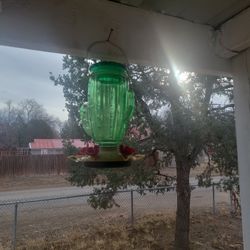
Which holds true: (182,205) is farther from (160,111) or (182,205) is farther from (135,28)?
(135,28)

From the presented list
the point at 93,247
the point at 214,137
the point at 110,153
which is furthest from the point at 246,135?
A: the point at 93,247

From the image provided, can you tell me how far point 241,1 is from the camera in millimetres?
1108

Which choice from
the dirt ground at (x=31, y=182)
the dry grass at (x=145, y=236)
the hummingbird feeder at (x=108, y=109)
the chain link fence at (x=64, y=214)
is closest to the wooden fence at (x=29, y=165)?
the dirt ground at (x=31, y=182)

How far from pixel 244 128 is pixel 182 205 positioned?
3.27 m

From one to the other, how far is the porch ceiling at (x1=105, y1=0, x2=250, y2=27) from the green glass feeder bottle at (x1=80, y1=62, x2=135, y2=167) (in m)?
0.34

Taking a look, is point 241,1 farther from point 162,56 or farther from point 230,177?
point 230,177

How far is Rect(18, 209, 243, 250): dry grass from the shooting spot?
13.9 feet

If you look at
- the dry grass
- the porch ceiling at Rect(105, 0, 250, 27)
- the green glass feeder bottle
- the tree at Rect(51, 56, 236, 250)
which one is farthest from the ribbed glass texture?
the dry grass

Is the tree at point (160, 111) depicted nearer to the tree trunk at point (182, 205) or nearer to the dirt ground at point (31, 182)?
the tree trunk at point (182, 205)

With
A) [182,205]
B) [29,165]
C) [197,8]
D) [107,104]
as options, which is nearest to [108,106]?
[107,104]

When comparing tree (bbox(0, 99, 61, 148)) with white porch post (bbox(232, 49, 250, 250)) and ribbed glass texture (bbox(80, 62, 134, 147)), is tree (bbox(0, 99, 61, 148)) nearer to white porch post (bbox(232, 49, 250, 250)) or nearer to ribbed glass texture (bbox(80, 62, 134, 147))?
white porch post (bbox(232, 49, 250, 250))

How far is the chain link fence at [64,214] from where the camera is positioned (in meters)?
4.56

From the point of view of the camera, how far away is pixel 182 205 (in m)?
4.24

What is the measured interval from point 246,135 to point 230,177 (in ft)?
8.91
